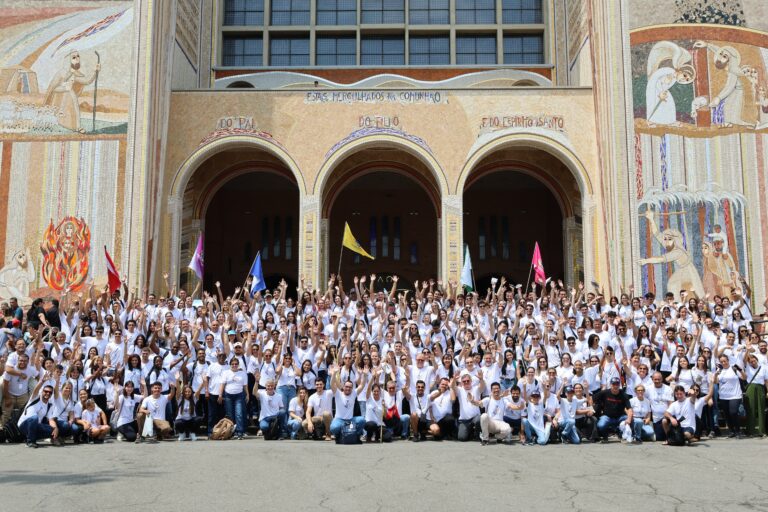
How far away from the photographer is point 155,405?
13.0 meters

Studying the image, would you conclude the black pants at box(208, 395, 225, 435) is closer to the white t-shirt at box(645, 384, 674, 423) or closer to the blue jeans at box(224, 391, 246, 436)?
the blue jeans at box(224, 391, 246, 436)

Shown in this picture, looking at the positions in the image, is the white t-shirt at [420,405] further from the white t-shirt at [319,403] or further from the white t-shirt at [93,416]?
the white t-shirt at [93,416]

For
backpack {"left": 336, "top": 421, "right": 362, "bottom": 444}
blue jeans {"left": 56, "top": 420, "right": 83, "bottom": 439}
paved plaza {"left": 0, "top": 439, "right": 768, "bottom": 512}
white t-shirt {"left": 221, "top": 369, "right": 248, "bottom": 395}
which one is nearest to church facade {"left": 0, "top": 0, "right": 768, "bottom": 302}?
white t-shirt {"left": 221, "top": 369, "right": 248, "bottom": 395}

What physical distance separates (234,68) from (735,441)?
2038 centimetres

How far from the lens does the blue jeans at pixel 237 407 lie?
43.5ft

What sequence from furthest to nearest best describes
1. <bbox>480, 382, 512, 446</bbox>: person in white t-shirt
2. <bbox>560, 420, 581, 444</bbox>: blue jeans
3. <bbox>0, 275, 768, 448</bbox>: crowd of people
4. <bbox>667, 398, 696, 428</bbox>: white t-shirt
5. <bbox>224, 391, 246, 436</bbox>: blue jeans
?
1. <bbox>224, 391, 246, 436</bbox>: blue jeans
2. <bbox>0, 275, 768, 448</bbox>: crowd of people
3. <bbox>560, 420, 581, 444</bbox>: blue jeans
4. <bbox>480, 382, 512, 446</bbox>: person in white t-shirt
5. <bbox>667, 398, 696, 428</bbox>: white t-shirt

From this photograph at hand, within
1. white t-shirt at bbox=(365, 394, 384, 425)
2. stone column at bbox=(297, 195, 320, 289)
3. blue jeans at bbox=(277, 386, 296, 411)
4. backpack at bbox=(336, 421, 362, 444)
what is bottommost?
backpack at bbox=(336, 421, 362, 444)

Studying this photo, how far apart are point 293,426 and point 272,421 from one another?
0.34 metres

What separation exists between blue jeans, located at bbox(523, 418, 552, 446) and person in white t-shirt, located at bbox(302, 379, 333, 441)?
3.01 meters

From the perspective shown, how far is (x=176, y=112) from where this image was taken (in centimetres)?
2338

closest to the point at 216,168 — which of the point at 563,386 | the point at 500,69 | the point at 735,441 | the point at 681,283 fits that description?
the point at 500,69

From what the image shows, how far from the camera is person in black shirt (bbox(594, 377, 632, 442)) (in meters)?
13.0


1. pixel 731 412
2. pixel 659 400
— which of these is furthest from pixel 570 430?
pixel 731 412

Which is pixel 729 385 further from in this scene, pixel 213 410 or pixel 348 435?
pixel 213 410
